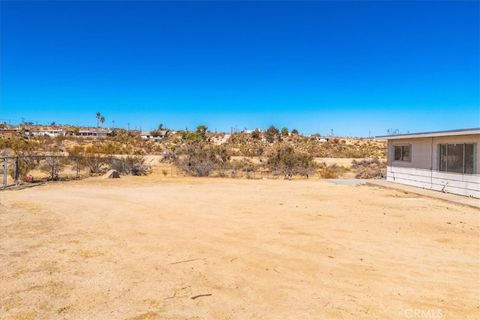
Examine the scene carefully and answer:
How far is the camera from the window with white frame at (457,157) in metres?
15.2

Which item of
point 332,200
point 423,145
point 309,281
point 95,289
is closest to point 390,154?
point 423,145

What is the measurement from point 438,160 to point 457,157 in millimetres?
1233

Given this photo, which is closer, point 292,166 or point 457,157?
point 457,157

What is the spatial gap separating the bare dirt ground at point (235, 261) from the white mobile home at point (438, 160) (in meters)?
2.85

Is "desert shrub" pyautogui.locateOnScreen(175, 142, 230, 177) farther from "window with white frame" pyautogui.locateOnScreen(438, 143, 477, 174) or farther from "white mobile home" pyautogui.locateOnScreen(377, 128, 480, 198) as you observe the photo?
"window with white frame" pyautogui.locateOnScreen(438, 143, 477, 174)

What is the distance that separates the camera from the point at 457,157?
52.5ft

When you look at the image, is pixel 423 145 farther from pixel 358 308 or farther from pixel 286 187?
pixel 358 308

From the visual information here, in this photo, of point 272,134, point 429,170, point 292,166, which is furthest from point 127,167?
point 272,134

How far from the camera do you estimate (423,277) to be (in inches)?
249

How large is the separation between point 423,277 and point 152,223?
6172 mm

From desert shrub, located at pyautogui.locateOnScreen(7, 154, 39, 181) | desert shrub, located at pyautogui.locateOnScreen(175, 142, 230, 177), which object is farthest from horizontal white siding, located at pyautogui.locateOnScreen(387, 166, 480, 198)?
desert shrub, located at pyautogui.locateOnScreen(7, 154, 39, 181)

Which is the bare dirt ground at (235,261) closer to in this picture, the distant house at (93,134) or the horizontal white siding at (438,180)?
the horizontal white siding at (438,180)

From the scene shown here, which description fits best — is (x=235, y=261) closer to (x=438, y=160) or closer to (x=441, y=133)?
(x=441, y=133)
